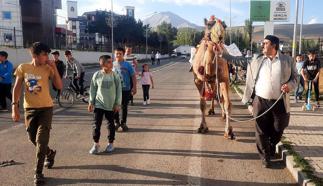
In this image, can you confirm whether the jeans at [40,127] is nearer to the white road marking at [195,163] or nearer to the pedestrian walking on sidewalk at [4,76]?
the white road marking at [195,163]

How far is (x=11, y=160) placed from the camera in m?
6.27

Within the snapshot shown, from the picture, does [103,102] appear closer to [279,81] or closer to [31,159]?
[31,159]

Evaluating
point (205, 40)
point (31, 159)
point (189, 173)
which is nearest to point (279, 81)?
point (189, 173)

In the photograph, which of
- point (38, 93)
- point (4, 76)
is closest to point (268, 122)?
point (38, 93)

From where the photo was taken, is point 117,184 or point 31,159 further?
point 31,159

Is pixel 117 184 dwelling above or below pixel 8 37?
below

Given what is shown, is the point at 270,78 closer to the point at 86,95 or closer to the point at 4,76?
the point at 4,76

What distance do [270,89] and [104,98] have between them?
2840 millimetres

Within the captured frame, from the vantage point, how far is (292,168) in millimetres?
5793

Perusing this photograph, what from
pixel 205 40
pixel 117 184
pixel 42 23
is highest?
pixel 42 23

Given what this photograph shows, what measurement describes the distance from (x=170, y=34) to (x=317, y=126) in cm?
11733

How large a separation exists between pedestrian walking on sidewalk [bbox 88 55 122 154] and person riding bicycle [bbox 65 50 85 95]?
6288 mm

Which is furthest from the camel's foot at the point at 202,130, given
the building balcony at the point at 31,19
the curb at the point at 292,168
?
the building balcony at the point at 31,19

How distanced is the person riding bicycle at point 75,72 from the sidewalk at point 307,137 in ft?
23.4
